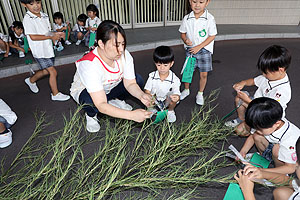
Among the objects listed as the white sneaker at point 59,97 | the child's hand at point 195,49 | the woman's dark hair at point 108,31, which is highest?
the woman's dark hair at point 108,31

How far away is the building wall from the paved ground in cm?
208

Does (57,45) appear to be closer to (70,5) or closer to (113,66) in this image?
(70,5)

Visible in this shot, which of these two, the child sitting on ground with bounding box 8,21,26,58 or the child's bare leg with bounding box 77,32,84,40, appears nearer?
the child sitting on ground with bounding box 8,21,26,58

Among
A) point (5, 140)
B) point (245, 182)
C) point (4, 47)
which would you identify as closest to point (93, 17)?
point (4, 47)

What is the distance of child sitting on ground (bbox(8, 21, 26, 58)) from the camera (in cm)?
380

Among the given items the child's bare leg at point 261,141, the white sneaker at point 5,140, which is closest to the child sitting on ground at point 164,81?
the child's bare leg at point 261,141

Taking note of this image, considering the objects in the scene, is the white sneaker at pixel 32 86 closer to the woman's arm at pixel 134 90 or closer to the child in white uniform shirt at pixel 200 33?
the woman's arm at pixel 134 90

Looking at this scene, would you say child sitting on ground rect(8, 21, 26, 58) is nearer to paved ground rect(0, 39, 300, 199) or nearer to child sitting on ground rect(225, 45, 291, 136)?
paved ground rect(0, 39, 300, 199)

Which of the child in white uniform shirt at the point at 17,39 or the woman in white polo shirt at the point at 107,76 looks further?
the child in white uniform shirt at the point at 17,39

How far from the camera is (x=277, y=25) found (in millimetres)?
6676

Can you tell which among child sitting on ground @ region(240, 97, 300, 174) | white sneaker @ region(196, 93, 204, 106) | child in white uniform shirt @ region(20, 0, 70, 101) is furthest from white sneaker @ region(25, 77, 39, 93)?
child sitting on ground @ region(240, 97, 300, 174)

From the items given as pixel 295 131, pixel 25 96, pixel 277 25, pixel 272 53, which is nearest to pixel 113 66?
pixel 272 53

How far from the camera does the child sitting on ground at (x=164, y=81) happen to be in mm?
2068

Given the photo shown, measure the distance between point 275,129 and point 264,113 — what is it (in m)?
0.20
